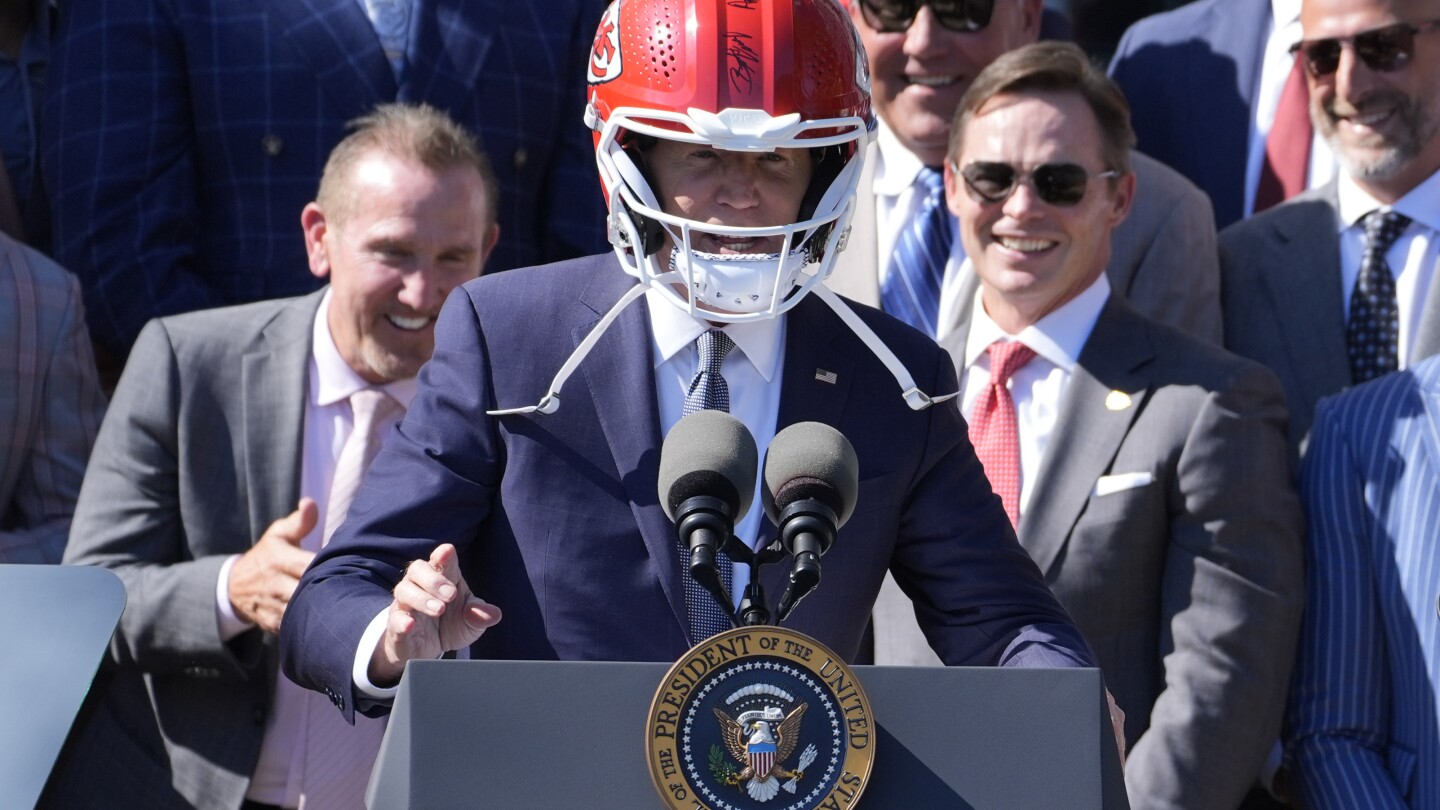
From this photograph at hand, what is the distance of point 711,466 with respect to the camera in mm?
2275

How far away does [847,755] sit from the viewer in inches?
84.2

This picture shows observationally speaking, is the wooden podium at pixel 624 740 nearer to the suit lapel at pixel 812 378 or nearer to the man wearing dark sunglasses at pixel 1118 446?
the suit lapel at pixel 812 378

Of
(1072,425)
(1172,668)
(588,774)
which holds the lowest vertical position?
(1172,668)

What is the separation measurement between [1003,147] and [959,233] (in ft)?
1.50

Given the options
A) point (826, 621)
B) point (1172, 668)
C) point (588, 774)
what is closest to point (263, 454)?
point (826, 621)

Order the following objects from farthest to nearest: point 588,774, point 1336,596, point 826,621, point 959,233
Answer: point 959,233 → point 1336,596 → point 826,621 → point 588,774

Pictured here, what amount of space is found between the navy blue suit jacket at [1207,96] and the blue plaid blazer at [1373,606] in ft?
4.45

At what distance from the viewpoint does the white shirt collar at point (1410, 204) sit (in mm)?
4770

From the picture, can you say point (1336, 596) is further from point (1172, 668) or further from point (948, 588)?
point (948, 588)

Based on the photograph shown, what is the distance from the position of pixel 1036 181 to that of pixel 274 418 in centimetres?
181

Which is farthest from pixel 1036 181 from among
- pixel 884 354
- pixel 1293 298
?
pixel 884 354

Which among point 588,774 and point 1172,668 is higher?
point 588,774

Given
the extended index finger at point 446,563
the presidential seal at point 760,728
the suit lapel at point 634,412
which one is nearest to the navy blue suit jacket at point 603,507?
the suit lapel at point 634,412

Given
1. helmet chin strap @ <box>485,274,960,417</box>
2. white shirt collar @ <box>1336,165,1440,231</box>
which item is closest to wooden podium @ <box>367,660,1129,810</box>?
helmet chin strap @ <box>485,274,960,417</box>
